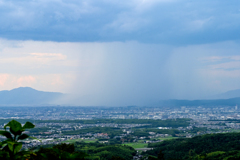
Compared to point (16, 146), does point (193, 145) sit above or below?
below

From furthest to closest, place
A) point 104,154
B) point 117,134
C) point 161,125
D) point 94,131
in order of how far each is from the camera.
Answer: point 161,125 → point 94,131 → point 117,134 → point 104,154

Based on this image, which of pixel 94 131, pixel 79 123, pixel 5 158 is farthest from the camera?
pixel 79 123

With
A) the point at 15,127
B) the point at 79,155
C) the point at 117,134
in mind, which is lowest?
the point at 117,134

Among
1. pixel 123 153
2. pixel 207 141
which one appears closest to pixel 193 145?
pixel 207 141

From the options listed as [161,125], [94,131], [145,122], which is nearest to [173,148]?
[94,131]

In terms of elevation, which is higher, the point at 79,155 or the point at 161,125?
the point at 79,155

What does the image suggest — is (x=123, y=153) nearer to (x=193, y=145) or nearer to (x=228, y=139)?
(x=193, y=145)

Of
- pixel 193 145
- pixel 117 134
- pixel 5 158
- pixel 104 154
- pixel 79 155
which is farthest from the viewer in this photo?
pixel 117 134

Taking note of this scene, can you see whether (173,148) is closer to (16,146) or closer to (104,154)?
(104,154)

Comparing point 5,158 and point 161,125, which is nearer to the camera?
point 5,158
